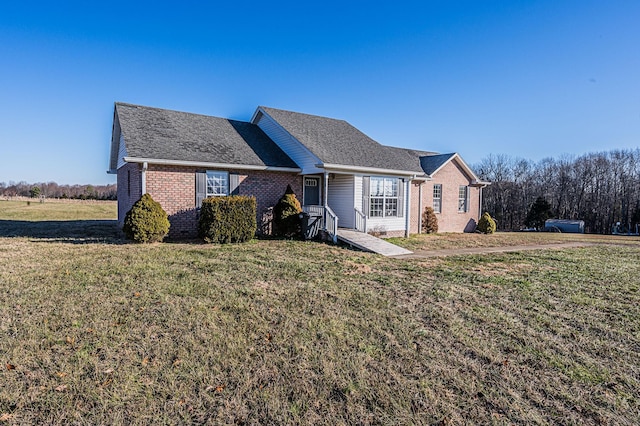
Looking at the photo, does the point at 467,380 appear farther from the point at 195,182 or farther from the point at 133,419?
the point at 195,182

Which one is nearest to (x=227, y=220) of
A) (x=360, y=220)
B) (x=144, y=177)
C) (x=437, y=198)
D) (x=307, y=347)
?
(x=144, y=177)

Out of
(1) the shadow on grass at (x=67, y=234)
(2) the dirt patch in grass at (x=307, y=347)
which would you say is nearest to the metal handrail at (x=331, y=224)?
(2) the dirt patch in grass at (x=307, y=347)

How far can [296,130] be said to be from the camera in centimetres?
1546

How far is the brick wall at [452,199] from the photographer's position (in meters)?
19.2

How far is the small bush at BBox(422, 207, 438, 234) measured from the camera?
18719 millimetres

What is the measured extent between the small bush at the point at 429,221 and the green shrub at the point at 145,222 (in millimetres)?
13097

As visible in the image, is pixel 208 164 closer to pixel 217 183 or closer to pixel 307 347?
pixel 217 183

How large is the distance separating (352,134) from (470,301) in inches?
508

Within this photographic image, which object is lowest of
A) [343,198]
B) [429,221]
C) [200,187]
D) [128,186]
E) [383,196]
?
[429,221]

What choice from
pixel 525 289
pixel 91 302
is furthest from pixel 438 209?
pixel 91 302

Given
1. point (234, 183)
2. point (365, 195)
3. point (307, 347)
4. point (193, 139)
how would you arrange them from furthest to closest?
point (365, 195) < point (193, 139) < point (234, 183) < point (307, 347)

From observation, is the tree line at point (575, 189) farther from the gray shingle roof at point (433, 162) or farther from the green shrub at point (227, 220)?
the green shrub at point (227, 220)

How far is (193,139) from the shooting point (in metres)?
13.8

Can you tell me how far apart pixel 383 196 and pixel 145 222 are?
9.38 meters
